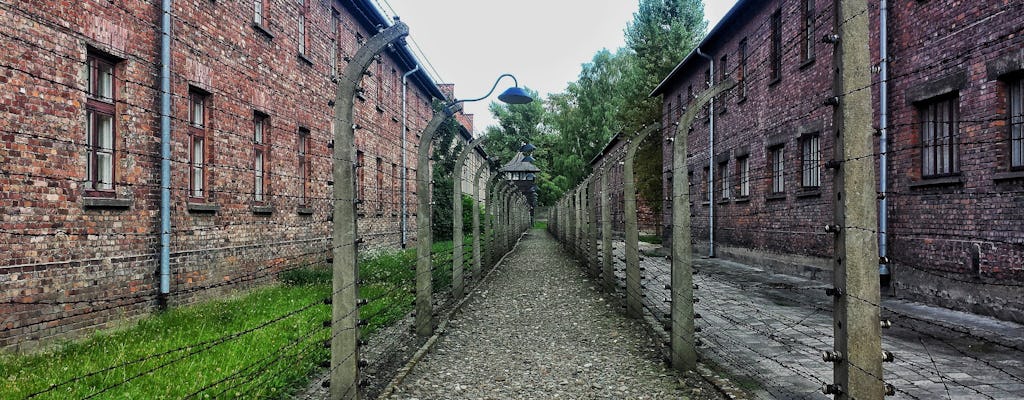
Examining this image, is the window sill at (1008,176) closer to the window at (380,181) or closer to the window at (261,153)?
the window at (261,153)

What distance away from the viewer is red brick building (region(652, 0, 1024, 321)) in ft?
27.1

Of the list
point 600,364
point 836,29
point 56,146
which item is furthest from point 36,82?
point 836,29

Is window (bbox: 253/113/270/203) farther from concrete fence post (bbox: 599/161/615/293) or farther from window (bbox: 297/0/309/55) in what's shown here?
concrete fence post (bbox: 599/161/615/293)

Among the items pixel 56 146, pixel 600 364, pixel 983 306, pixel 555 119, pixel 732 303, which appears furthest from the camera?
pixel 555 119

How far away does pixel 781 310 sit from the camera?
9266mm

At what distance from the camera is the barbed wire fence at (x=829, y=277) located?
3.21 meters

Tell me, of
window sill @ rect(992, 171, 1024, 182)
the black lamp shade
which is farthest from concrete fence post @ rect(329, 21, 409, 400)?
window sill @ rect(992, 171, 1024, 182)

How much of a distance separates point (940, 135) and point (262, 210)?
11052 mm

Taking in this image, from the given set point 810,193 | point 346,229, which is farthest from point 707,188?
point 346,229

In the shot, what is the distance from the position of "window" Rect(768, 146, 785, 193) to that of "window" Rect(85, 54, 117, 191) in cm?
1313

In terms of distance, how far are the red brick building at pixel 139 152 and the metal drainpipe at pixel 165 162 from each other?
0.09 metres

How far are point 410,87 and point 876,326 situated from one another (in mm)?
23023

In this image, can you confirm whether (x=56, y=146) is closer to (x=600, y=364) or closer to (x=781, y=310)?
(x=600, y=364)

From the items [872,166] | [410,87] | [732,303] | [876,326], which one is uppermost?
[410,87]
